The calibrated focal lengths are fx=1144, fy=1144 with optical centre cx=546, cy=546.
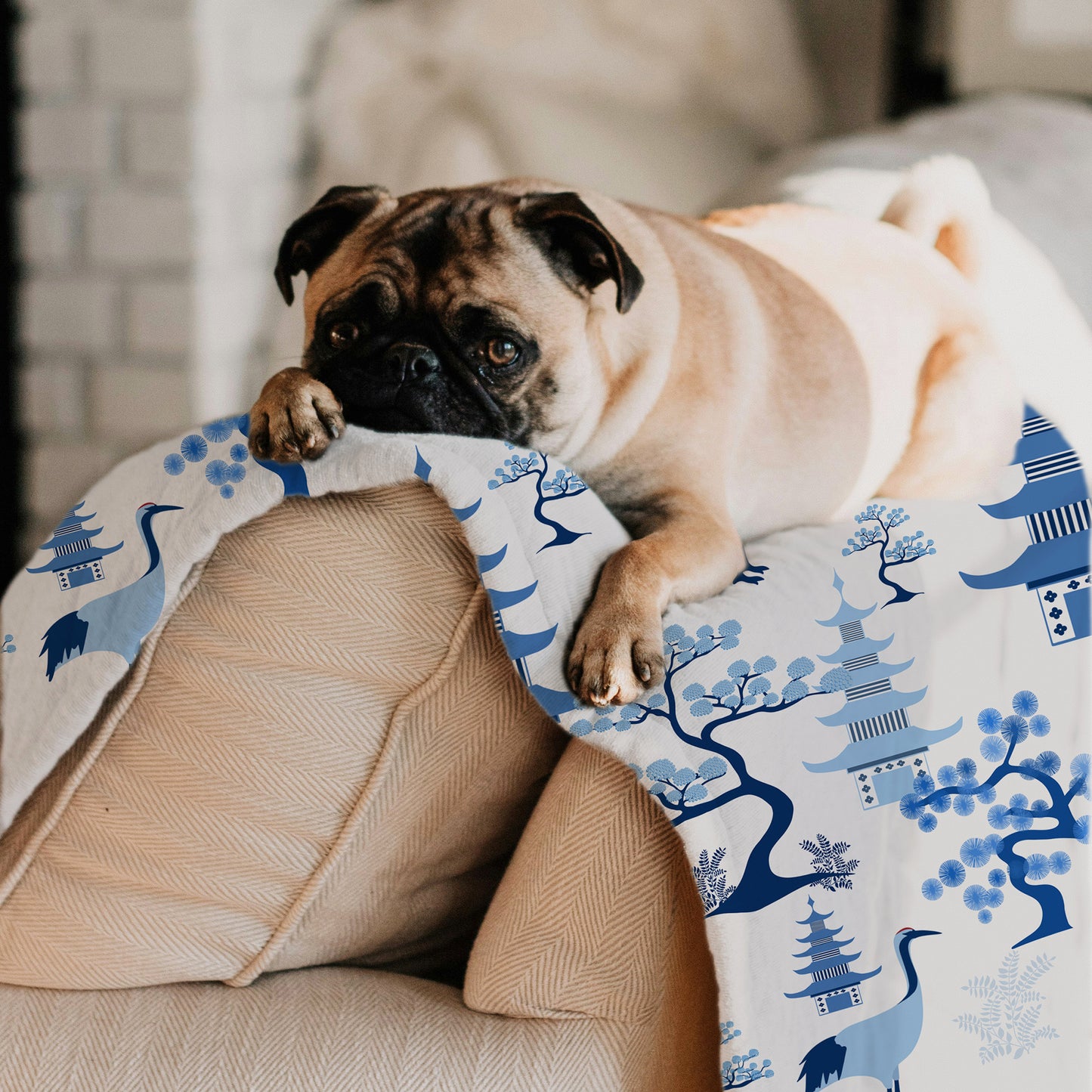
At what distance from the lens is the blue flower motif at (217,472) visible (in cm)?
86

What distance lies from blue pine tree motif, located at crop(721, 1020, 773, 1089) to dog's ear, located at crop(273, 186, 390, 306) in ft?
2.68

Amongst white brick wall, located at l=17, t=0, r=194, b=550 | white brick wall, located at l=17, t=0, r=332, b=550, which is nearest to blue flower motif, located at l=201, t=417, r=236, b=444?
white brick wall, located at l=17, t=0, r=194, b=550

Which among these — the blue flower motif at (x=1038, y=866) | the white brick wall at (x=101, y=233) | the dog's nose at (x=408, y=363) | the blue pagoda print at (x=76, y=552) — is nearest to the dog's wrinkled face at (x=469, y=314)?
the dog's nose at (x=408, y=363)

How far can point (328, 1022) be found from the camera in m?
0.85

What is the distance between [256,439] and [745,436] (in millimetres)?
641

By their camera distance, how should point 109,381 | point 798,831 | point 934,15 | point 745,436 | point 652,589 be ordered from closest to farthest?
point 798,831 → point 652,589 → point 745,436 → point 109,381 → point 934,15

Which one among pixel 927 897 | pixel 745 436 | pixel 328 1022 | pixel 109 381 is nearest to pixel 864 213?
pixel 745 436

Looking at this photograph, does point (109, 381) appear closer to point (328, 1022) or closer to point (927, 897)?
point (328, 1022)

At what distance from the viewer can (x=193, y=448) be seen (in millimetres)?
900

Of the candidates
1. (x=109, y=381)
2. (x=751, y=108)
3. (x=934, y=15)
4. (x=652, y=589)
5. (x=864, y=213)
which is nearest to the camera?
(x=652, y=589)

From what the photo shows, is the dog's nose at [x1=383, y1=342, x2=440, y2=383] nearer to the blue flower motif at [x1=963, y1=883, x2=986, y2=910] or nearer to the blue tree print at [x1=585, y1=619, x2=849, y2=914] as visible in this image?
the blue tree print at [x1=585, y1=619, x2=849, y2=914]

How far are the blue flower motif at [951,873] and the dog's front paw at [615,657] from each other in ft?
0.87

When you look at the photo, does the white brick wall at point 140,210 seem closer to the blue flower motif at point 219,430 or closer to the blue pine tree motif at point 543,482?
the blue flower motif at point 219,430

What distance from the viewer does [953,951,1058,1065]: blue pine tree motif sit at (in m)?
0.88
